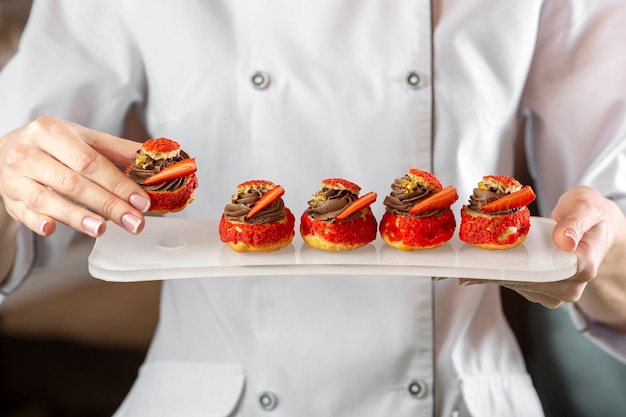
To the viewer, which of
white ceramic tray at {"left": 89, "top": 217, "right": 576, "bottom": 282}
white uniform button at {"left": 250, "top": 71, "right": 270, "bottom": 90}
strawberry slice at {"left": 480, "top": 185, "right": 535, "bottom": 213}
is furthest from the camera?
white uniform button at {"left": 250, "top": 71, "right": 270, "bottom": 90}

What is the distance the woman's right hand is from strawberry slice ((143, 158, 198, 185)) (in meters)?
0.04

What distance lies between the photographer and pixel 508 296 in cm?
209

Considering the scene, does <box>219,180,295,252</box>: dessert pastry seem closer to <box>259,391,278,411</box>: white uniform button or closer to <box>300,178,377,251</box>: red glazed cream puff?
<box>300,178,377,251</box>: red glazed cream puff

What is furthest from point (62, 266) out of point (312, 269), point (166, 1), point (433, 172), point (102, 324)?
point (312, 269)

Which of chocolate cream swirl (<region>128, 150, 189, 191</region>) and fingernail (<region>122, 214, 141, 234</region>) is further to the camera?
chocolate cream swirl (<region>128, 150, 189, 191</region>)

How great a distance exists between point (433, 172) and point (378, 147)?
0.35 ft

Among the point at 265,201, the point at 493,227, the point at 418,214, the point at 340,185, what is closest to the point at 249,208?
the point at 265,201

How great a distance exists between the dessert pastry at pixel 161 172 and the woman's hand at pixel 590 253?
43cm

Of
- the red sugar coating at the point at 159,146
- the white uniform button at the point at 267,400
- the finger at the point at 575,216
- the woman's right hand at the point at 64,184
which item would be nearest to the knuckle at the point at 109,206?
the woman's right hand at the point at 64,184

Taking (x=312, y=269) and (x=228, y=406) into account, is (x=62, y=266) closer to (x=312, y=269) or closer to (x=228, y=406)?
(x=228, y=406)

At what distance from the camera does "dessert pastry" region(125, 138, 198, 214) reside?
116 centimetres

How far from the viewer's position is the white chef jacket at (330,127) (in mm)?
1396

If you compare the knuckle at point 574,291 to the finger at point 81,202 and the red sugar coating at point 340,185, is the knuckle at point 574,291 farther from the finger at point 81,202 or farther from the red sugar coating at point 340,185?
the finger at point 81,202

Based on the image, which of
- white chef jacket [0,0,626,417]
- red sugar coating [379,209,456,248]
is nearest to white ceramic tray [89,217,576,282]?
red sugar coating [379,209,456,248]
